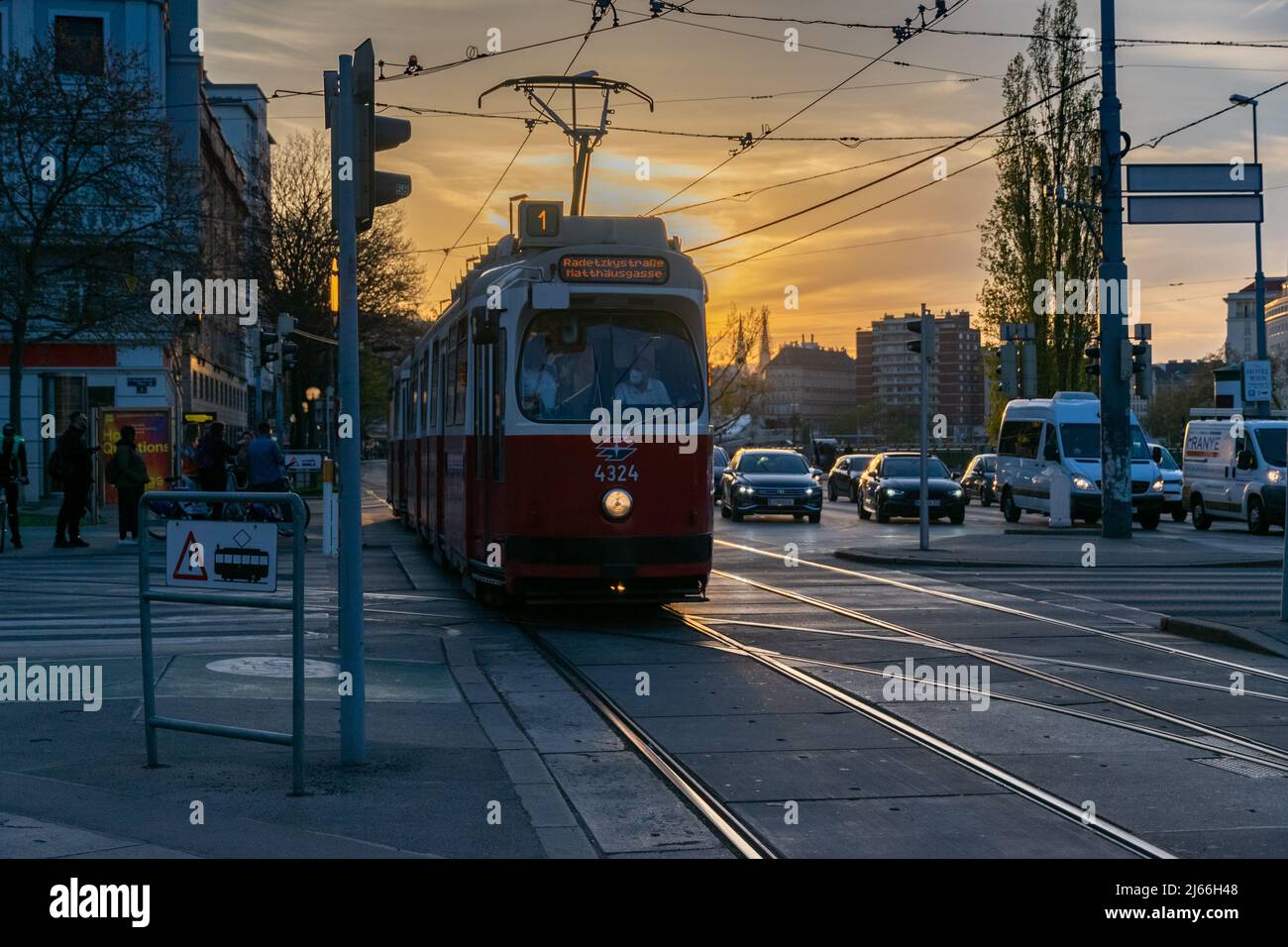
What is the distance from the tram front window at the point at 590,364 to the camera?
45.7ft

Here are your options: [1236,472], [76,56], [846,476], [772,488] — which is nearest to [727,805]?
[1236,472]

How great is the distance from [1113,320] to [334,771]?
72.4ft

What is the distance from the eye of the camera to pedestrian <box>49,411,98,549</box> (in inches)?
940

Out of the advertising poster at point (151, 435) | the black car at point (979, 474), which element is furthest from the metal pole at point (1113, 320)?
the black car at point (979, 474)

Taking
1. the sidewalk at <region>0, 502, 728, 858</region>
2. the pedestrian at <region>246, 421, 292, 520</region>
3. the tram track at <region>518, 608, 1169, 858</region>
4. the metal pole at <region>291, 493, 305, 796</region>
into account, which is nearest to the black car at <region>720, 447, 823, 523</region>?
the pedestrian at <region>246, 421, 292, 520</region>

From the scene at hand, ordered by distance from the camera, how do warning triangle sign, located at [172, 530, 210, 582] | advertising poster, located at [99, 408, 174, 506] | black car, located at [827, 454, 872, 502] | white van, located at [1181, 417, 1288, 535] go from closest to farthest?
warning triangle sign, located at [172, 530, 210, 582] → white van, located at [1181, 417, 1288, 535] → advertising poster, located at [99, 408, 174, 506] → black car, located at [827, 454, 872, 502]

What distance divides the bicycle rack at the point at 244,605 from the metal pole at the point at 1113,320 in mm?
21323

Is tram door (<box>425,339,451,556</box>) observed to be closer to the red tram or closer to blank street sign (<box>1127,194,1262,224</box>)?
the red tram

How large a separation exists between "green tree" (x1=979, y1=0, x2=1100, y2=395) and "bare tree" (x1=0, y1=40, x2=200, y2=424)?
29140 millimetres

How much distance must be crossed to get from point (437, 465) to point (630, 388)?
530 cm

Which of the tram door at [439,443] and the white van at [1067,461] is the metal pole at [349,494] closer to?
the tram door at [439,443]

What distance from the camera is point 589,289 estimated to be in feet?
45.3

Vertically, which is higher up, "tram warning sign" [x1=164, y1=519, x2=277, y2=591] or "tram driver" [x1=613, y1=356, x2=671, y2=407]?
"tram driver" [x1=613, y1=356, x2=671, y2=407]
